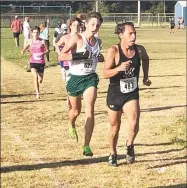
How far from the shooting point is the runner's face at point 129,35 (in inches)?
261

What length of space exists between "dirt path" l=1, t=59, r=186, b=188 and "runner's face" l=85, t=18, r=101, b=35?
2489 millimetres

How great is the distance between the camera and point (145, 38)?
130 ft

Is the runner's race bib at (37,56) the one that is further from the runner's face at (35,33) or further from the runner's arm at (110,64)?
the runner's arm at (110,64)

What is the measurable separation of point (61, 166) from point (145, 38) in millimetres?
31094

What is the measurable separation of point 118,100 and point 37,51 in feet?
25.0

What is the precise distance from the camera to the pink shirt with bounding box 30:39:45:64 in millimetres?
14773

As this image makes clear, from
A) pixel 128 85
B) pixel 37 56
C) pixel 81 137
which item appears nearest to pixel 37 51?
pixel 37 56

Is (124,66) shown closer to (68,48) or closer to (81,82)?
(68,48)

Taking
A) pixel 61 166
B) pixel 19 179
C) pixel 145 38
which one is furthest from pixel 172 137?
pixel 145 38

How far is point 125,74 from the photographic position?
7121 mm

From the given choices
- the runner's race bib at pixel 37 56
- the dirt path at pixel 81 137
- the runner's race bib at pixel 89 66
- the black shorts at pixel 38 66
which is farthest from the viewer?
the black shorts at pixel 38 66

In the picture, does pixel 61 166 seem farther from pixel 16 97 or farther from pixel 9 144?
pixel 16 97

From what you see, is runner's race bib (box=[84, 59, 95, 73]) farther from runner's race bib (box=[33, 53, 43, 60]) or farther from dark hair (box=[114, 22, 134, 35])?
runner's race bib (box=[33, 53, 43, 60])

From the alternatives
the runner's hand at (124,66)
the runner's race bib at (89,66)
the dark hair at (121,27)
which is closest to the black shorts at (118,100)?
the runner's race bib at (89,66)
